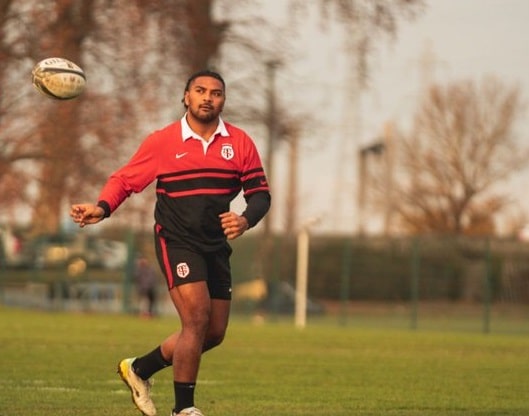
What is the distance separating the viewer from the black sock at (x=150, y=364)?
1052 cm

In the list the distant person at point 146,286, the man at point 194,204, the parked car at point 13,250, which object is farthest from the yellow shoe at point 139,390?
the parked car at point 13,250

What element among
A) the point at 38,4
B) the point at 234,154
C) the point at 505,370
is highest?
the point at 38,4

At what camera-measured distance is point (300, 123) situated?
4041 centimetres

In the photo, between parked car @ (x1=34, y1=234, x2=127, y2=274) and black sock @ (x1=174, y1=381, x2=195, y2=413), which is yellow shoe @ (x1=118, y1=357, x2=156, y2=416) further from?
parked car @ (x1=34, y1=234, x2=127, y2=274)

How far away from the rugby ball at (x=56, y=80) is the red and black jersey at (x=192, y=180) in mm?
1897

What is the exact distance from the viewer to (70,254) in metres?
46.2

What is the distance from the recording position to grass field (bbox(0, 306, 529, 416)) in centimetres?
1205

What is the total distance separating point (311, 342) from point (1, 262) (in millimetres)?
22593

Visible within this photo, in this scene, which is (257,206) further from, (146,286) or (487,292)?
(146,286)

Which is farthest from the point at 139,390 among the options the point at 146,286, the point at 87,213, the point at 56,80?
the point at 146,286

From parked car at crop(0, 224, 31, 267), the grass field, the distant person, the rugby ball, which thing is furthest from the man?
parked car at crop(0, 224, 31, 267)

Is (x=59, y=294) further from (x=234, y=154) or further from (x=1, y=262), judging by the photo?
(x=234, y=154)

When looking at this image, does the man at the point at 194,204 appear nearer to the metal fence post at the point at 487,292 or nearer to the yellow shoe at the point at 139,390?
the yellow shoe at the point at 139,390

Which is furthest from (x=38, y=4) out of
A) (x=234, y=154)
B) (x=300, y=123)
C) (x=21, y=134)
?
(x=234, y=154)
